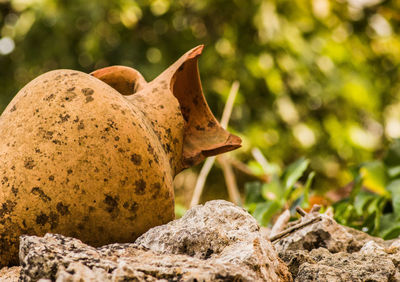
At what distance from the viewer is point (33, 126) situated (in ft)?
2.05

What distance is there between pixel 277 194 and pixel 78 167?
806 millimetres

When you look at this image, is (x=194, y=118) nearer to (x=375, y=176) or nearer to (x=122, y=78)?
(x=122, y=78)

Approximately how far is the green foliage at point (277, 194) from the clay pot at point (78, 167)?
21.6 inches

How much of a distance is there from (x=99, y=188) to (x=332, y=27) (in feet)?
6.88

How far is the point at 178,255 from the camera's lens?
52cm

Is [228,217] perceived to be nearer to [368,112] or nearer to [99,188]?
[99,188]

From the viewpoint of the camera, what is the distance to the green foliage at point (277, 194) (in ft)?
3.83

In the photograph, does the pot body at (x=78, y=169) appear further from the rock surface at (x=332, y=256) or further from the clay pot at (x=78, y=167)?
the rock surface at (x=332, y=256)

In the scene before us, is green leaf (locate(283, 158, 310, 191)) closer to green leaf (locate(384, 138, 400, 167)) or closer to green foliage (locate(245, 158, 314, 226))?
green foliage (locate(245, 158, 314, 226))

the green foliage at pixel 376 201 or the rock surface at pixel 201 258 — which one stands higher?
the rock surface at pixel 201 258

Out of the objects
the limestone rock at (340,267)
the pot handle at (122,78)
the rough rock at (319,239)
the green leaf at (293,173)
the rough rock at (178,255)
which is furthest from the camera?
the green leaf at (293,173)

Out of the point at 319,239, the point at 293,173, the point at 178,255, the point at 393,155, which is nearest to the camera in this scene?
the point at 178,255

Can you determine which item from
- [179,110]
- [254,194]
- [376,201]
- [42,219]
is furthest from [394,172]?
[42,219]

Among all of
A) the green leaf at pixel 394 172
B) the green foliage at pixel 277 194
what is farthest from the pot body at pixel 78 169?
the green leaf at pixel 394 172
